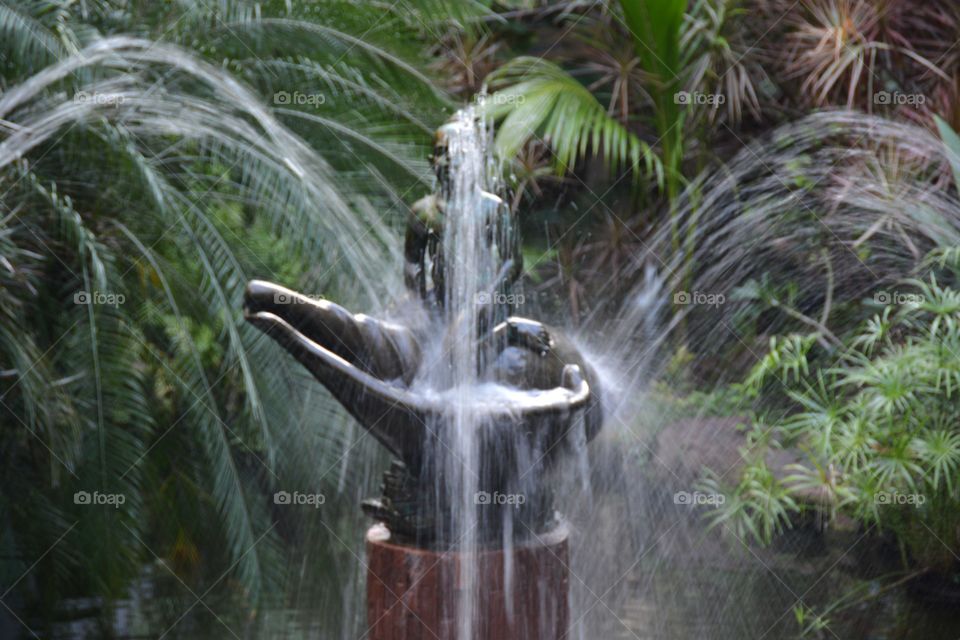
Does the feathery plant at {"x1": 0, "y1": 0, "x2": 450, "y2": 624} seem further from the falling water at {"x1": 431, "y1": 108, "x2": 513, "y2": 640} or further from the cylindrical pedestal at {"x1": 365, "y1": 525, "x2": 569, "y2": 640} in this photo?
the cylindrical pedestal at {"x1": 365, "y1": 525, "x2": 569, "y2": 640}

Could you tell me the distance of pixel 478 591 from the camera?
393 cm

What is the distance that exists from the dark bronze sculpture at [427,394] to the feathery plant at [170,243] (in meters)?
1.11

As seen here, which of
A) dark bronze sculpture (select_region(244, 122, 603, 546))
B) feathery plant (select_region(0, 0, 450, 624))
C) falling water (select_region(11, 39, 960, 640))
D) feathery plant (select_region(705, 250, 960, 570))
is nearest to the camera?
dark bronze sculpture (select_region(244, 122, 603, 546))

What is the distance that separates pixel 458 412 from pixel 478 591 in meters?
0.56

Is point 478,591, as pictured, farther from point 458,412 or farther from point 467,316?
point 467,316

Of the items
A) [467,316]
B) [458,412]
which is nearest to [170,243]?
[467,316]

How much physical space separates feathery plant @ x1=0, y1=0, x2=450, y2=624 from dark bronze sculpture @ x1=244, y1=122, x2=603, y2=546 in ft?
3.63

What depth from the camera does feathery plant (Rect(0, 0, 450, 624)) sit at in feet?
17.0

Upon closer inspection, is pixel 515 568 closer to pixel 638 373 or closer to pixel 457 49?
pixel 638 373

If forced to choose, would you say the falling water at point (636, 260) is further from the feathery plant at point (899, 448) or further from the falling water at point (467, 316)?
the feathery plant at point (899, 448)

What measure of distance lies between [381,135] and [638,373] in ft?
9.59

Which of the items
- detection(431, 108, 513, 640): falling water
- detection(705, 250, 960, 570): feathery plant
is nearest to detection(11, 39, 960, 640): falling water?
detection(431, 108, 513, 640): falling water

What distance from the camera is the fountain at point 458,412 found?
394 centimetres

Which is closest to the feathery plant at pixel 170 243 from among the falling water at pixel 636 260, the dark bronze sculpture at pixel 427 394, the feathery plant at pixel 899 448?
the falling water at pixel 636 260
